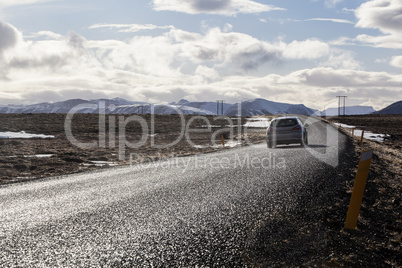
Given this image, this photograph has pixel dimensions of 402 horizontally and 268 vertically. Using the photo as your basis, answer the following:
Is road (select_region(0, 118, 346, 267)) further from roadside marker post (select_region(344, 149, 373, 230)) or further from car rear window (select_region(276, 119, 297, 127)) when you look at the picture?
car rear window (select_region(276, 119, 297, 127))

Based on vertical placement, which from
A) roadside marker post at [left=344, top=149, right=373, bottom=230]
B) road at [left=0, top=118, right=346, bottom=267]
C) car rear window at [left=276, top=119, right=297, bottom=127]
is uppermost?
car rear window at [left=276, top=119, right=297, bottom=127]

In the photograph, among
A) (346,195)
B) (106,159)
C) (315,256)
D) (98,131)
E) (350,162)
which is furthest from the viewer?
(98,131)

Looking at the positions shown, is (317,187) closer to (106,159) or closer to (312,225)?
(312,225)

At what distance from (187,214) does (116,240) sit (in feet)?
5.05

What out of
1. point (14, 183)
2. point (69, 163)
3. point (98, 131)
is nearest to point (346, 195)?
point (14, 183)

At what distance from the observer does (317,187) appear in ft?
26.9

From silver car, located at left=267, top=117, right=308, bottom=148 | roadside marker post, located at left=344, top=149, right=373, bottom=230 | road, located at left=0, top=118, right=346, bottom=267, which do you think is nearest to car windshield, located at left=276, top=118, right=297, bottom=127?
silver car, located at left=267, top=117, right=308, bottom=148

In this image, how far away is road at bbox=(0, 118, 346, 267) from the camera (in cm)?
415

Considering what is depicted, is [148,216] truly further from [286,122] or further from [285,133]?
[286,122]

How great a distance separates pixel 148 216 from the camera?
19.1 feet

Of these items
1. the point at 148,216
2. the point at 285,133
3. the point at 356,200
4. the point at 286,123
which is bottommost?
the point at 148,216

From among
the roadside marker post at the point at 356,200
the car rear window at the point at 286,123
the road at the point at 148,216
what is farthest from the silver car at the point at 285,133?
the roadside marker post at the point at 356,200

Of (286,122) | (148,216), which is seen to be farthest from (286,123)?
(148,216)

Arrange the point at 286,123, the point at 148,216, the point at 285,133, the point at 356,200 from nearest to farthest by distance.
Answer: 1. the point at 356,200
2. the point at 148,216
3. the point at 285,133
4. the point at 286,123
